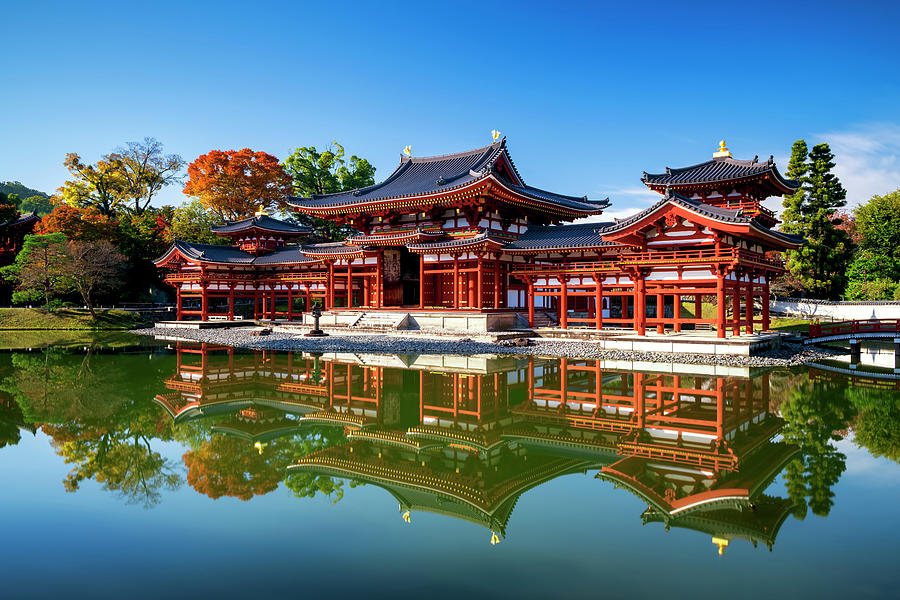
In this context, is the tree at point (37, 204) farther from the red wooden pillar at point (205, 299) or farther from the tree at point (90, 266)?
the red wooden pillar at point (205, 299)

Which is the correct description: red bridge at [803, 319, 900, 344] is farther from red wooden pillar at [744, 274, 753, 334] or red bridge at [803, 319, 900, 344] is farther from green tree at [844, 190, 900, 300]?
green tree at [844, 190, 900, 300]

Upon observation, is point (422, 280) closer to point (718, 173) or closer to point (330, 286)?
point (330, 286)

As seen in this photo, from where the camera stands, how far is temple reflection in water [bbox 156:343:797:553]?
6.32 meters

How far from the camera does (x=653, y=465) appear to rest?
748cm

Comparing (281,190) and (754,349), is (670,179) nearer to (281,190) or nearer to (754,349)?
(754,349)

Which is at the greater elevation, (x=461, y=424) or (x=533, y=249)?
(x=533, y=249)

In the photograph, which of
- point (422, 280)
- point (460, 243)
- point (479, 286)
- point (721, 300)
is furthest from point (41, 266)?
point (721, 300)

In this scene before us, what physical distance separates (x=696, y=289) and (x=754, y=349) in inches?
114

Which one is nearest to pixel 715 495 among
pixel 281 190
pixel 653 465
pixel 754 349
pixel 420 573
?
pixel 653 465

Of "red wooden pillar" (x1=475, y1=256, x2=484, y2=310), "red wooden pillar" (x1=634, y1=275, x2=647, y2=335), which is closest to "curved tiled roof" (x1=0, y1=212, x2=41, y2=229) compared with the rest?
"red wooden pillar" (x1=475, y1=256, x2=484, y2=310)

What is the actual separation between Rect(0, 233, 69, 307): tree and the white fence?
48607 mm

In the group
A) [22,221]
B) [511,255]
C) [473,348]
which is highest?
[22,221]

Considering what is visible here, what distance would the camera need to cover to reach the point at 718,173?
2445 cm

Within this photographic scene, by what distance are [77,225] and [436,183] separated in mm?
31098
